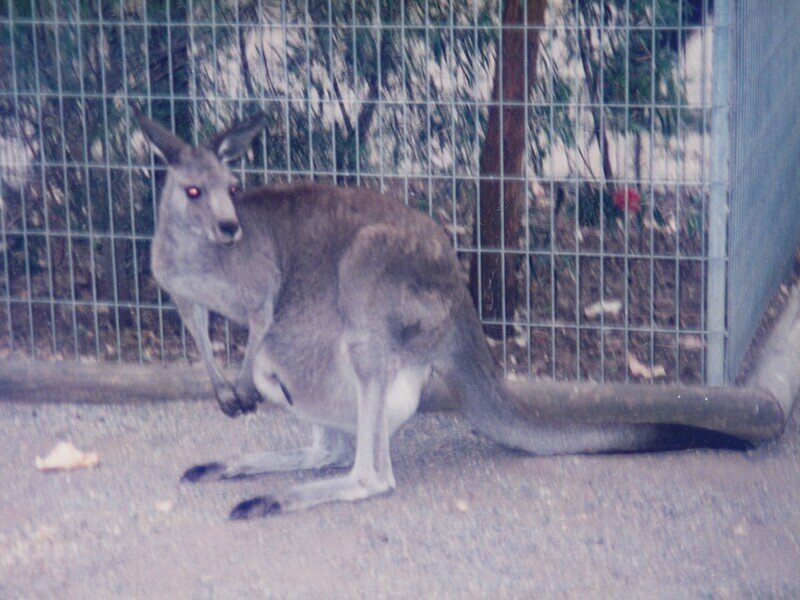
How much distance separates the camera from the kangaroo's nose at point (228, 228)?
3.81 metres

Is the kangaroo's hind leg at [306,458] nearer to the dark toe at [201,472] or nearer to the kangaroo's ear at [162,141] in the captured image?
the dark toe at [201,472]

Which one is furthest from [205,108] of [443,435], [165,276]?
[443,435]

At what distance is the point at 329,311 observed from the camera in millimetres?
3914

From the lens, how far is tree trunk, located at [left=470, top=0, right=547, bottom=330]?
459 centimetres

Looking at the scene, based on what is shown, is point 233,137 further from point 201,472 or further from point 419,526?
point 419,526

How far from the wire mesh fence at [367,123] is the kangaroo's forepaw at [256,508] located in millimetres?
1111

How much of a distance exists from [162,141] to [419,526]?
1281 mm

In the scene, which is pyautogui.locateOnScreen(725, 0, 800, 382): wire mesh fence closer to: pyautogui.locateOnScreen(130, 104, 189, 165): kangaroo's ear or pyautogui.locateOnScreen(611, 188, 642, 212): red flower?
pyautogui.locateOnScreen(611, 188, 642, 212): red flower

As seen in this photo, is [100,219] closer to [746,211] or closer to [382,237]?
[382,237]

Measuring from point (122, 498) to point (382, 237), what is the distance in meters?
1.05

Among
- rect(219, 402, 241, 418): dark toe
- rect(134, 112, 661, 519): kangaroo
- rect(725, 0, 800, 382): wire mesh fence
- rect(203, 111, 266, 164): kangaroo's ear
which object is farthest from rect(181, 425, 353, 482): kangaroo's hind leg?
rect(725, 0, 800, 382): wire mesh fence

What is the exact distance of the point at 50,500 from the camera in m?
3.92

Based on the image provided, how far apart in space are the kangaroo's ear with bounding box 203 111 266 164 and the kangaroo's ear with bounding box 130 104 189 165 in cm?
9

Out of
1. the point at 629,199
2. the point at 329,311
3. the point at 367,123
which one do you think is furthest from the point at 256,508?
the point at 629,199
